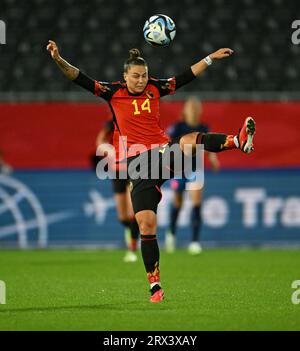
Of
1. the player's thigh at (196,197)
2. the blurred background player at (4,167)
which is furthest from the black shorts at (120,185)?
the blurred background player at (4,167)

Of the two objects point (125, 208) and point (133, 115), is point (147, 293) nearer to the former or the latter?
point (133, 115)

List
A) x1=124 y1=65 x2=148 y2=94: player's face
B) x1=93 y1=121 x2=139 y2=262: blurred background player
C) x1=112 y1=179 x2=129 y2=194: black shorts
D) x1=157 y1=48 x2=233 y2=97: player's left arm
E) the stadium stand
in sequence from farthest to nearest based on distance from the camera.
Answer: the stadium stand → x1=112 y1=179 x2=129 y2=194: black shorts → x1=93 y1=121 x2=139 y2=262: blurred background player → x1=157 y1=48 x2=233 y2=97: player's left arm → x1=124 y1=65 x2=148 y2=94: player's face

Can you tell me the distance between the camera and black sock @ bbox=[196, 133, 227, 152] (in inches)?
310

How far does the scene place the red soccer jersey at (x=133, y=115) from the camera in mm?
8273

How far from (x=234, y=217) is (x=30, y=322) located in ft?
31.3

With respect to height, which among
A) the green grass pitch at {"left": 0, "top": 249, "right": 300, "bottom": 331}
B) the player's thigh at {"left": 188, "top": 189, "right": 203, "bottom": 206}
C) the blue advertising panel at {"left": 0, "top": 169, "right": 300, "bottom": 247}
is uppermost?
the blue advertising panel at {"left": 0, "top": 169, "right": 300, "bottom": 247}

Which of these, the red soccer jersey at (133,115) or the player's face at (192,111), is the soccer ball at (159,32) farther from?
the player's face at (192,111)

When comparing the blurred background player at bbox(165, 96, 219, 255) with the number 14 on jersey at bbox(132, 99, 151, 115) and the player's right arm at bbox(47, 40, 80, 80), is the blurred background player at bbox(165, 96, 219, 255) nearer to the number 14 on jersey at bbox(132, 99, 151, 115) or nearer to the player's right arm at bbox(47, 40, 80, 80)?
the number 14 on jersey at bbox(132, 99, 151, 115)

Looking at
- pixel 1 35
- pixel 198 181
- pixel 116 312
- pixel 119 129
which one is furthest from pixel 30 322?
pixel 1 35

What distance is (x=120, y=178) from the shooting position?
1317 centimetres

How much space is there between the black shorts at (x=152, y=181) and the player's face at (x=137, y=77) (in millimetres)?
566

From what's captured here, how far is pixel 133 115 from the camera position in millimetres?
8289

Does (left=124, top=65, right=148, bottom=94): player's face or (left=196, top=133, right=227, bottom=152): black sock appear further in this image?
(left=124, top=65, right=148, bottom=94): player's face

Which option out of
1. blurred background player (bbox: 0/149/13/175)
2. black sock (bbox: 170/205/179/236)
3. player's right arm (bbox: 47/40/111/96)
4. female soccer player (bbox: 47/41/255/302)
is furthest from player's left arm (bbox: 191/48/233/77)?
blurred background player (bbox: 0/149/13/175)
